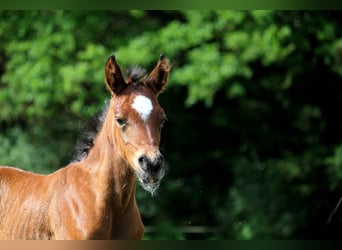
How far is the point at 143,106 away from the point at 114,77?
1.02 ft

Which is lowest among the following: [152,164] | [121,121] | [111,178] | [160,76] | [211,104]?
[211,104]

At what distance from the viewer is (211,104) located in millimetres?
11594

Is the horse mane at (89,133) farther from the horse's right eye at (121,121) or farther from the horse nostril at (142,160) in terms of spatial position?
the horse nostril at (142,160)

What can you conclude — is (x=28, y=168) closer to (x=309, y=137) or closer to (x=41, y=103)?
(x=41, y=103)

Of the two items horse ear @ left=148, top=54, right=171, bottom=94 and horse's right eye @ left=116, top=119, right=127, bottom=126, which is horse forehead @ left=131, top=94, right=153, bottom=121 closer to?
horse's right eye @ left=116, top=119, right=127, bottom=126

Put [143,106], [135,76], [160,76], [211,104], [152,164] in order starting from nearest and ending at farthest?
[152,164] → [143,106] → [135,76] → [160,76] → [211,104]

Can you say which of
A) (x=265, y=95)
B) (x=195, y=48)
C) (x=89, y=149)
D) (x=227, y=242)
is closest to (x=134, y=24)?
(x=195, y=48)

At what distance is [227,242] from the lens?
1.48 m

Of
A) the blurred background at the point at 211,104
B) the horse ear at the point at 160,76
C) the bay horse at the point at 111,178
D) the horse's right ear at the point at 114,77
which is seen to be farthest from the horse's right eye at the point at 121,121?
the blurred background at the point at 211,104

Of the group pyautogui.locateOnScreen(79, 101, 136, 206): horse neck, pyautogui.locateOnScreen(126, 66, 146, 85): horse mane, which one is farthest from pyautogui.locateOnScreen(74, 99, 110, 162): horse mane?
pyautogui.locateOnScreen(126, 66, 146, 85): horse mane

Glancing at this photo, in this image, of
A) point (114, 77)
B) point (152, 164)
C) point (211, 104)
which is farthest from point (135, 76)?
point (211, 104)

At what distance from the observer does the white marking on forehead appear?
3.59 meters

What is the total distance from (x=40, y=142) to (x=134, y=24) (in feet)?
7.40

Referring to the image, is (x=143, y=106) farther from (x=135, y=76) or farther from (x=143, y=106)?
(x=135, y=76)
